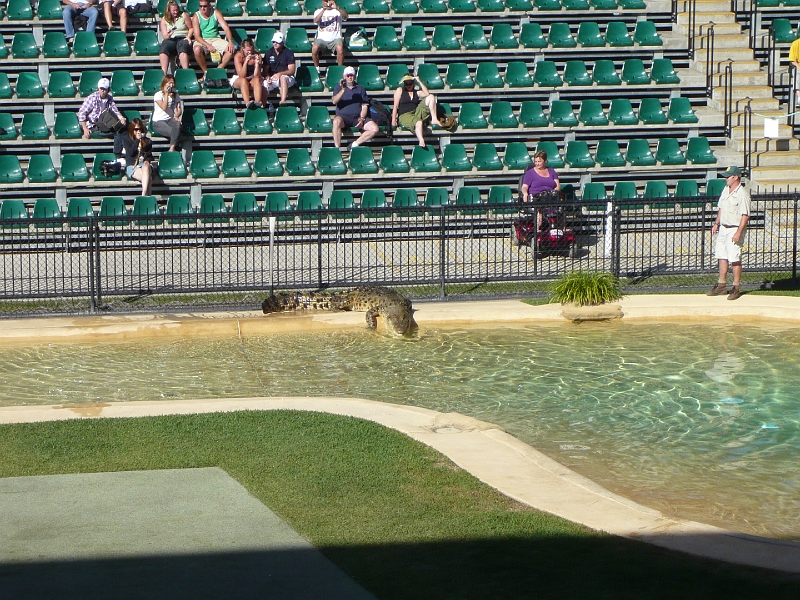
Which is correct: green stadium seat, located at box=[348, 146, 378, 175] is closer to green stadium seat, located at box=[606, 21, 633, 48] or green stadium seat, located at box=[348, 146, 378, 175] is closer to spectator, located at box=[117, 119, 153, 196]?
spectator, located at box=[117, 119, 153, 196]

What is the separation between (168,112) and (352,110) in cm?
322

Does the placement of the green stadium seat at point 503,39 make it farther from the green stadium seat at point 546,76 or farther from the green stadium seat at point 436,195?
the green stadium seat at point 436,195

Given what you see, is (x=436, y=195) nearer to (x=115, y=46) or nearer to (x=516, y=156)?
(x=516, y=156)

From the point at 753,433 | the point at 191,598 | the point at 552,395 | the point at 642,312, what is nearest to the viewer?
the point at 191,598

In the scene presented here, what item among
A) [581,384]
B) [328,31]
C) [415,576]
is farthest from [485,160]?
[415,576]

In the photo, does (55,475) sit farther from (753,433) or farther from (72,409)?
(753,433)

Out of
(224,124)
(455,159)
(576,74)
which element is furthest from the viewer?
(576,74)

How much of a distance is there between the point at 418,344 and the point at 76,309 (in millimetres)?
4619

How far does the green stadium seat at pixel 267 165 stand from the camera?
747 inches

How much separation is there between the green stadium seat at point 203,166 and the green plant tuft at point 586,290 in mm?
7487

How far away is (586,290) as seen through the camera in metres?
13.4

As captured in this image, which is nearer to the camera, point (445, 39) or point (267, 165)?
point (267, 165)

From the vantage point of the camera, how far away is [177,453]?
773 cm

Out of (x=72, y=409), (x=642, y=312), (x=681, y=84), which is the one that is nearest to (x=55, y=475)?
(x=72, y=409)
